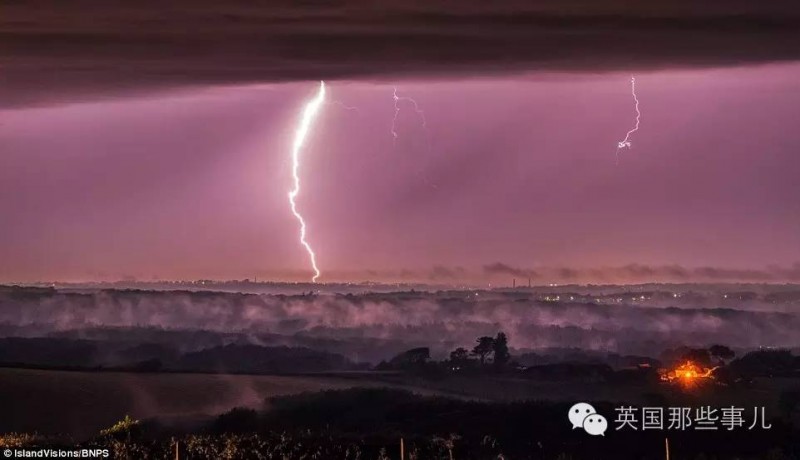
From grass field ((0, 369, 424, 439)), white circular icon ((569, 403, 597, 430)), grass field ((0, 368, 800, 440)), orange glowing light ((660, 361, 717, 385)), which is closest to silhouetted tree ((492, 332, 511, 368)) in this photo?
grass field ((0, 368, 800, 440))

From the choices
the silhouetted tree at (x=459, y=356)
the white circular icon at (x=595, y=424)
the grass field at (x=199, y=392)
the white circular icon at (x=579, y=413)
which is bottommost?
the white circular icon at (x=595, y=424)

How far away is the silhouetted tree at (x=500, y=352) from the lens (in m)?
87.8

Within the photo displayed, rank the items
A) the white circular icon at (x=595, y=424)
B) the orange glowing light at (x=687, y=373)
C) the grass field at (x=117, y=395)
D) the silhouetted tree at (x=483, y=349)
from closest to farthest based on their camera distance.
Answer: the white circular icon at (x=595, y=424)
the grass field at (x=117, y=395)
the orange glowing light at (x=687, y=373)
the silhouetted tree at (x=483, y=349)

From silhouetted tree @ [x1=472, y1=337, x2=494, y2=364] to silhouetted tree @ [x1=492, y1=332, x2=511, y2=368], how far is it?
219 mm

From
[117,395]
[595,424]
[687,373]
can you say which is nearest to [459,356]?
[687,373]

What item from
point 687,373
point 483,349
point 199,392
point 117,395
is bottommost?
point 117,395

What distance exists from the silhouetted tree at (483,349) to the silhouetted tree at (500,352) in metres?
0.22

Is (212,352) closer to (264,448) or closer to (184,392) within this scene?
(184,392)

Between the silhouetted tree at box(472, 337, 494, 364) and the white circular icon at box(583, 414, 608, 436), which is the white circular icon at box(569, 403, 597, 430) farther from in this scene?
the silhouetted tree at box(472, 337, 494, 364)

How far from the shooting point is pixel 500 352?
298ft

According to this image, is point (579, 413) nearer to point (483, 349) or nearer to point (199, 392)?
point (199, 392)

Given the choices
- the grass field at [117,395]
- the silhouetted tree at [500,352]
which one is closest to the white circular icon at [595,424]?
the grass field at [117,395]

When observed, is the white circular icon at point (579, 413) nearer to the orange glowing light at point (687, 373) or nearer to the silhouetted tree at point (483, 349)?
the orange glowing light at point (687, 373)

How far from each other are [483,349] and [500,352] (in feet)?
3.34
